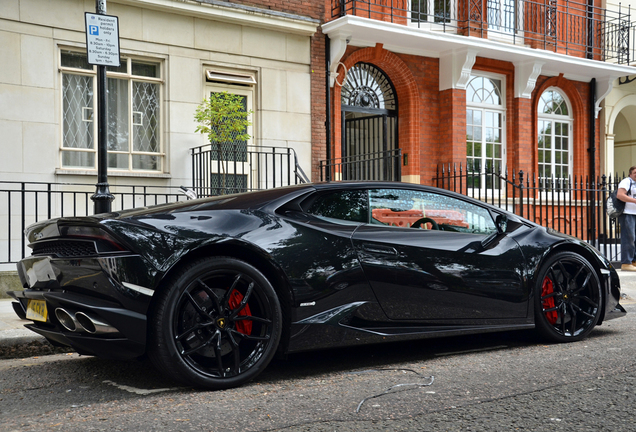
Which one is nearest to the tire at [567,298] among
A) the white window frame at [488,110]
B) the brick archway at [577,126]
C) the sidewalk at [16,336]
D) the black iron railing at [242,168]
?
the sidewalk at [16,336]

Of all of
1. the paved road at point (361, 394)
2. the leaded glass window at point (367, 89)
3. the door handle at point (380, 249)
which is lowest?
the paved road at point (361, 394)

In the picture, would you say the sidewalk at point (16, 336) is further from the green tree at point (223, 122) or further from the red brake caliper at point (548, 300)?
the green tree at point (223, 122)

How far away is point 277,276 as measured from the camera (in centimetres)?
429

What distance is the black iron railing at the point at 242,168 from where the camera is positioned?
38.1 feet

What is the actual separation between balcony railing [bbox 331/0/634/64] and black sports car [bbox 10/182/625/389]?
28.6 feet

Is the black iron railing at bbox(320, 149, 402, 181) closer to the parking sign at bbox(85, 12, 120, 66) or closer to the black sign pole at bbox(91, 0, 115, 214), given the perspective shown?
the black sign pole at bbox(91, 0, 115, 214)

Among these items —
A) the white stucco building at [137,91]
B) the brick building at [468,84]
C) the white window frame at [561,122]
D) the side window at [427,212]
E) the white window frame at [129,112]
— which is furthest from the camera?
the white window frame at [561,122]

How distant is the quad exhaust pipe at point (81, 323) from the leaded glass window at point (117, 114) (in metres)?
7.39

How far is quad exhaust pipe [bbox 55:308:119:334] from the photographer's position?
12.5 ft

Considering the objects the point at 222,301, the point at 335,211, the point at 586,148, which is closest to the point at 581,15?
the point at 586,148

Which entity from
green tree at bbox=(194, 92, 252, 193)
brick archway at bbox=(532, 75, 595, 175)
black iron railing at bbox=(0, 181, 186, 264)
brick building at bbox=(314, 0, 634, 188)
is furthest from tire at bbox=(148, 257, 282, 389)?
brick archway at bbox=(532, 75, 595, 175)

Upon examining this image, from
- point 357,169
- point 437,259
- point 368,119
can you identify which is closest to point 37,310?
point 437,259

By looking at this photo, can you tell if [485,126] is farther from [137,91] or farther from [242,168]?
[137,91]

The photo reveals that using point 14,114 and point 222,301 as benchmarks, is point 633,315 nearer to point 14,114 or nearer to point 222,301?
point 222,301
